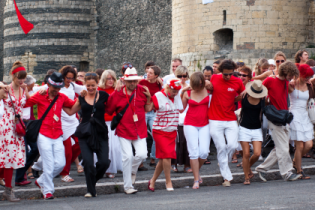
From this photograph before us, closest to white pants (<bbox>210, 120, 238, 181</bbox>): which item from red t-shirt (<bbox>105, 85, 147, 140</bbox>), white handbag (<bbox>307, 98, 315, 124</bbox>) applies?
red t-shirt (<bbox>105, 85, 147, 140</bbox>)

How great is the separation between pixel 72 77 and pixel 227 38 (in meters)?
10.4

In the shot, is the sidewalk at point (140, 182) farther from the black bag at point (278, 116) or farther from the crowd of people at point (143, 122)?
the black bag at point (278, 116)

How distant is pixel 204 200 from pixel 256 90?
188cm

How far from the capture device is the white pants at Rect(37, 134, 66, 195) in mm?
5738

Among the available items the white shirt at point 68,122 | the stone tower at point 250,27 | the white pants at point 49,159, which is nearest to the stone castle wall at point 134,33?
the stone tower at point 250,27

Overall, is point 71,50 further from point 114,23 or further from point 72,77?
point 72,77

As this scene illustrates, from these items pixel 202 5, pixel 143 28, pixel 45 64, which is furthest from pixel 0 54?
pixel 202 5

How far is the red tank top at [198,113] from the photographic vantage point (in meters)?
6.34

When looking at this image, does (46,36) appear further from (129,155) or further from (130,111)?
(129,155)

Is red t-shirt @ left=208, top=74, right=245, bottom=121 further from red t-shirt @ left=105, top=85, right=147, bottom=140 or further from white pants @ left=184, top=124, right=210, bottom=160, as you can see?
red t-shirt @ left=105, top=85, right=147, bottom=140

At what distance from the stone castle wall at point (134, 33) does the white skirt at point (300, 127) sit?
15.0m

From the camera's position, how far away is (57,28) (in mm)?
23312

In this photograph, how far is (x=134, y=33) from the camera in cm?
2367

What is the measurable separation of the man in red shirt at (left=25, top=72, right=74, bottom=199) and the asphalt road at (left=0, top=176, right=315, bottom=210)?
0.85 feet
